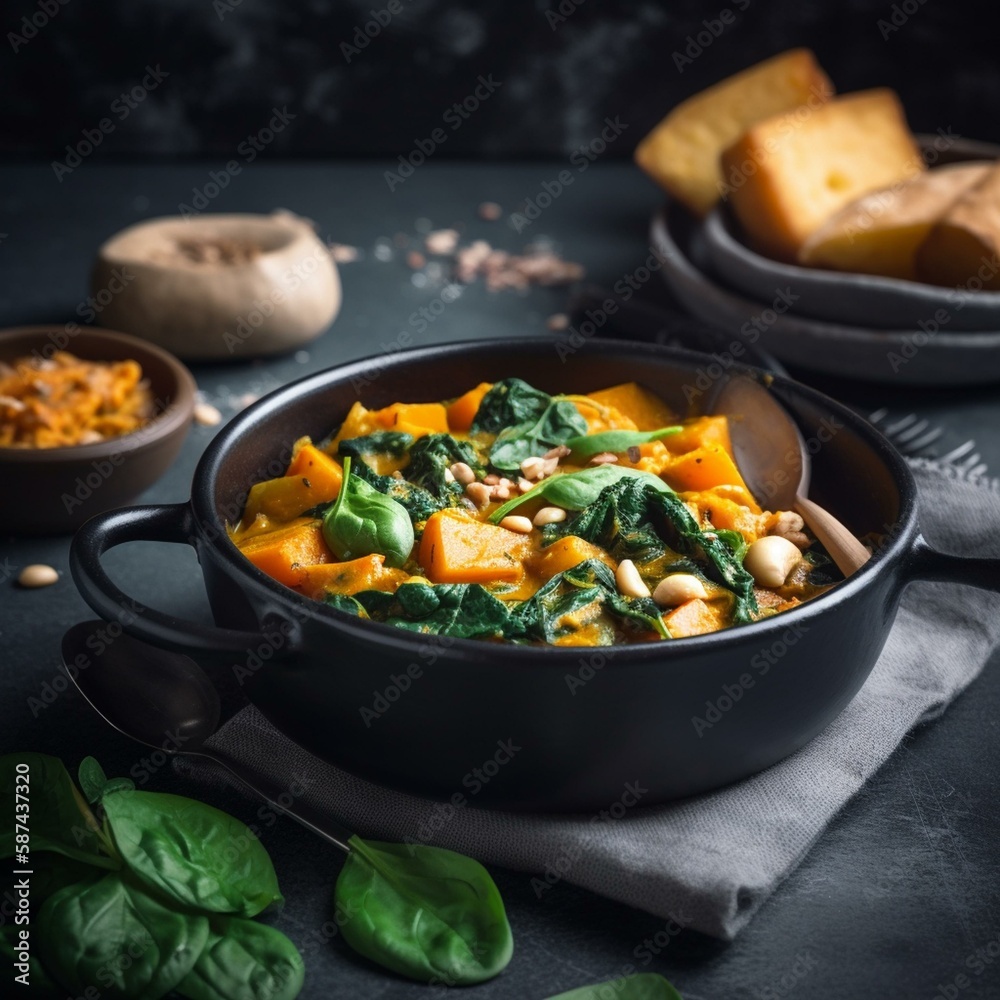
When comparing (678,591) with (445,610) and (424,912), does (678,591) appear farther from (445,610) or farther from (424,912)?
(424,912)

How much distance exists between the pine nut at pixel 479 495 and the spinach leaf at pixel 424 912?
0.90 m

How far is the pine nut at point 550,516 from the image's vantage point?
270 cm

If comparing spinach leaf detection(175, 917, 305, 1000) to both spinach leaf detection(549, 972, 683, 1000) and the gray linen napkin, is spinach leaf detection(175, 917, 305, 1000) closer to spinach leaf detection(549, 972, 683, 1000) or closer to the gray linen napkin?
the gray linen napkin

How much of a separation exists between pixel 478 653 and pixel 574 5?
5.17 m

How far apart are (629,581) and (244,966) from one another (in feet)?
3.34

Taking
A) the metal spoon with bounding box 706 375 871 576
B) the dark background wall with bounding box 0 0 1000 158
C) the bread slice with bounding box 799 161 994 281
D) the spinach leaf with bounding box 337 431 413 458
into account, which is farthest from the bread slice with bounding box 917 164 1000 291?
the dark background wall with bounding box 0 0 1000 158

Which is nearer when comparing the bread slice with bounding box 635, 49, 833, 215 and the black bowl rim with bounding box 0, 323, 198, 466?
the black bowl rim with bounding box 0, 323, 198, 466

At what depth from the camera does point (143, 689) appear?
2.57m

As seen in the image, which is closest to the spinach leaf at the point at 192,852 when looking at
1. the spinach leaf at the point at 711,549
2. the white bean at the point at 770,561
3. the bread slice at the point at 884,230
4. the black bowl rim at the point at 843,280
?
the spinach leaf at the point at 711,549

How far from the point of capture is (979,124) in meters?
6.61

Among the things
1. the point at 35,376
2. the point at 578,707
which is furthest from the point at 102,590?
the point at 35,376

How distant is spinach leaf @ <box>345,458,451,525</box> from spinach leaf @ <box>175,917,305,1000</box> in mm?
965

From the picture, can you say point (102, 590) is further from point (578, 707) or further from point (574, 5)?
point (574, 5)

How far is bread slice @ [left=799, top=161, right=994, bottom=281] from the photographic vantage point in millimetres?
4305
